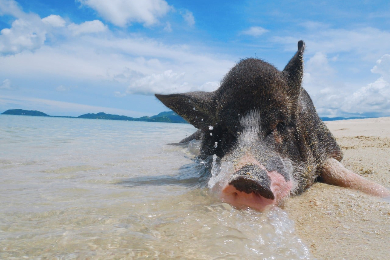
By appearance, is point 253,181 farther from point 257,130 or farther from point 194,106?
point 194,106

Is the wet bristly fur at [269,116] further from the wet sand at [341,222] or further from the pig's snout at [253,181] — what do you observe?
the pig's snout at [253,181]

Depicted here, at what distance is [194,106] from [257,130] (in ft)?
5.39

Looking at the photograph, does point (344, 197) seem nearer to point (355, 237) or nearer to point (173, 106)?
point (355, 237)

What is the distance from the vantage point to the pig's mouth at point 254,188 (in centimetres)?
292

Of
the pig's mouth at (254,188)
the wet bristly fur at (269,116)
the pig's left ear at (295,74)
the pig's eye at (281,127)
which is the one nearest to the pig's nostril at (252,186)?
the pig's mouth at (254,188)

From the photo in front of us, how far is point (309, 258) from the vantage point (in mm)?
2207

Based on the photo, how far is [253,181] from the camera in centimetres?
288

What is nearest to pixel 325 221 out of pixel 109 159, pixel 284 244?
pixel 284 244

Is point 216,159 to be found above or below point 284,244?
above

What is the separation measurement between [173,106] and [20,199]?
2.89m

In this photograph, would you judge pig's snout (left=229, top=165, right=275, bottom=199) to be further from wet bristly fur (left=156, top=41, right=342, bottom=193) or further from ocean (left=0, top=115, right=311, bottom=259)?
wet bristly fur (left=156, top=41, right=342, bottom=193)

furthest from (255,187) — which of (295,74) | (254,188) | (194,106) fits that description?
(194,106)

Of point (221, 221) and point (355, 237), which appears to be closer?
point (355, 237)

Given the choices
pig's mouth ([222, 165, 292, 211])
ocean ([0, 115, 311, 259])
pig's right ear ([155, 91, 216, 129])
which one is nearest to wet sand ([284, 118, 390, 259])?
ocean ([0, 115, 311, 259])
